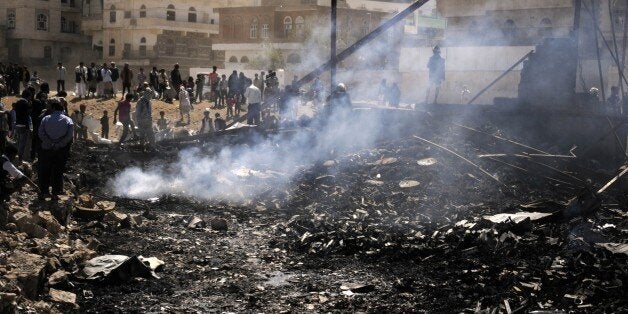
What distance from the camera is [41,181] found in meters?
11.5

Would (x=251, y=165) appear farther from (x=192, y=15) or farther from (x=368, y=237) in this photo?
(x=192, y=15)

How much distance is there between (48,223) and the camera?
9.97 metres

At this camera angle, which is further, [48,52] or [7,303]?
[48,52]

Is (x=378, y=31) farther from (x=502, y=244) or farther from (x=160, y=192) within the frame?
(x=502, y=244)

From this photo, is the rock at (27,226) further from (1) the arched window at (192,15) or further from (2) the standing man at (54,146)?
(1) the arched window at (192,15)

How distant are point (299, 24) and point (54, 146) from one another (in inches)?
1631

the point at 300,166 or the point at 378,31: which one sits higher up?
the point at 378,31

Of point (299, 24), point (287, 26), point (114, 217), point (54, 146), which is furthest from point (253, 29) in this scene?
point (114, 217)

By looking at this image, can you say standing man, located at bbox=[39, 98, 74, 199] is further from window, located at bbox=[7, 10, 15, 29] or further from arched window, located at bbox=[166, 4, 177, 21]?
window, located at bbox=[7, 10, 15, 29]

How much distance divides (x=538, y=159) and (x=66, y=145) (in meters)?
9.45

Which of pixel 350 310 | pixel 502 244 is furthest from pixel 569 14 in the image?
pixel 350 310

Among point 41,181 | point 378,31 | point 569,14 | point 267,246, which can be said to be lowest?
point 267,246

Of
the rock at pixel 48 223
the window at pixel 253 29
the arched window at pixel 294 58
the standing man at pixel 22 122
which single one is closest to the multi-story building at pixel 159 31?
the window at pixel 253 29

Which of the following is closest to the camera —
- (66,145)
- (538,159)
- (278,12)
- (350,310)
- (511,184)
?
(350,310)
